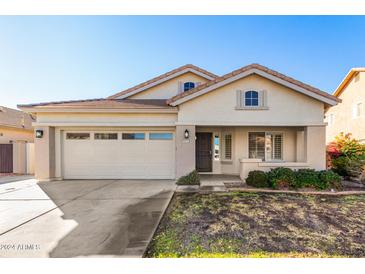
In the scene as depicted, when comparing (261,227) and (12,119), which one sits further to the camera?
(12,119)

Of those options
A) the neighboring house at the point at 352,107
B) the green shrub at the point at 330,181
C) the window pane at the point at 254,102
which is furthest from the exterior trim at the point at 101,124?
the neighboring house at the point at 352,107

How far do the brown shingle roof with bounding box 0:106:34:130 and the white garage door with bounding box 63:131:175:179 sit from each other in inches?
354

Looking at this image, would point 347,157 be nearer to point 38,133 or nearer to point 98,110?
point 98,110

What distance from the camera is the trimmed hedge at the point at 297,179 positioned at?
284 inches

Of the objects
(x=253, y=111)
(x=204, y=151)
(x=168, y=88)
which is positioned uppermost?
(x=168, y=88)

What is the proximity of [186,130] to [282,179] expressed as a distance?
4.63 m

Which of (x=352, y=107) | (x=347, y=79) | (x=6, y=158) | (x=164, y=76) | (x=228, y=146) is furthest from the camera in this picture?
(x=347, y=79)

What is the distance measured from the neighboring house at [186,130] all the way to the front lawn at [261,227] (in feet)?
8.71

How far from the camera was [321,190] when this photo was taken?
7.13m

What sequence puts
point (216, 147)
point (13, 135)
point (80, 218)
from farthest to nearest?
point (13, 135)
point (216, 147)
point (80, 218)

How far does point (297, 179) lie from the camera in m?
7.29

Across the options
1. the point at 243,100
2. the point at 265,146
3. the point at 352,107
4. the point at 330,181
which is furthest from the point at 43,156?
the point at 352,107

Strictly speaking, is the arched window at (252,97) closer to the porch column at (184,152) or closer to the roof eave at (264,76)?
the roof eave at (264,76)
